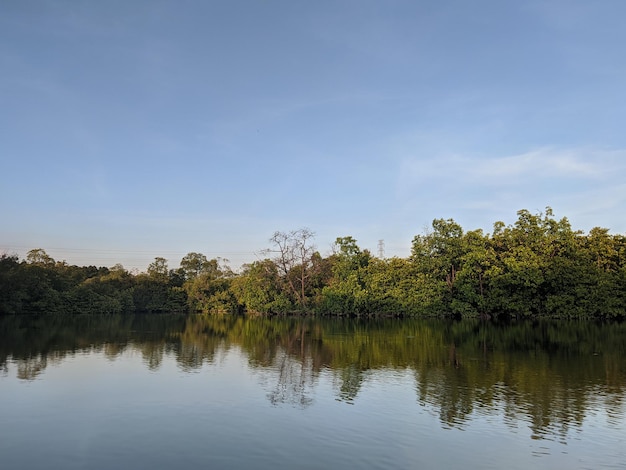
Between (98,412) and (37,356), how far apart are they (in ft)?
44.8

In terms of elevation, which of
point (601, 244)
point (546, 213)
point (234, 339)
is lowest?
point (234, 339)

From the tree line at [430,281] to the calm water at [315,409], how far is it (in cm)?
3105

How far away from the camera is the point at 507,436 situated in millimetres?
11312

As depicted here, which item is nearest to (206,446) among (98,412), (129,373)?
(98,412)

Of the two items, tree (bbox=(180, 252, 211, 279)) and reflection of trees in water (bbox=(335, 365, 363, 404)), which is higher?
tree (bbox=(180, 252, 211, 279))

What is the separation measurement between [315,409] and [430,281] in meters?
51.4

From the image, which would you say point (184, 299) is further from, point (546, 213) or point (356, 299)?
point (546, 213)

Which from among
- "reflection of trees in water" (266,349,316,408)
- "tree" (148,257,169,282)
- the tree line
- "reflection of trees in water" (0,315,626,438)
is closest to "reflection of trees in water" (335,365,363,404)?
"reflection of trees in water" (0,315,626,438)

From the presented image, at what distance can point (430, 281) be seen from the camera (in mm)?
62938

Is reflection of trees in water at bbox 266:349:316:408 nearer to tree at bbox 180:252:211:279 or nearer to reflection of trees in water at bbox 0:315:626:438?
reflection of trees in water at bbox 0:315:626:438

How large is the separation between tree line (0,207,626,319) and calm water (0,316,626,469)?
31.0 meters

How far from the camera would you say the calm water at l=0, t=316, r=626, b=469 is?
33.1 ft

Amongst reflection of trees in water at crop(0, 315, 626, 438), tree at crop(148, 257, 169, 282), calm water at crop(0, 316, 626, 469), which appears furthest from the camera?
tree at crop(148, 257, 169, 282)

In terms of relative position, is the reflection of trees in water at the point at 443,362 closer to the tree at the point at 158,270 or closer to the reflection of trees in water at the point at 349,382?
the reflection of trees in water at the point at 349,382
